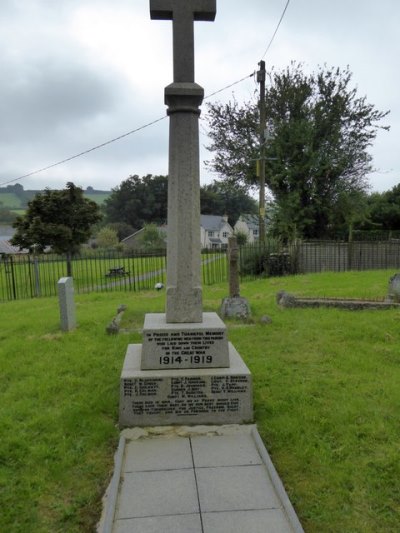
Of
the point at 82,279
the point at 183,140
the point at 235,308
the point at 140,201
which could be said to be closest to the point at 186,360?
the point at 183,140

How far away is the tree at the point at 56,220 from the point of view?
20.1 m

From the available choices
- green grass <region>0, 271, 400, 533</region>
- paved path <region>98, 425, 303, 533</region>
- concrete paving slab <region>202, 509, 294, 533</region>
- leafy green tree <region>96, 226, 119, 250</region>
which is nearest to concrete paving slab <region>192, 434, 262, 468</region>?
paved path <region>98, 425, 303, 533</region>

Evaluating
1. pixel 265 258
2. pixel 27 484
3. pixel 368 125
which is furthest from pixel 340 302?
pixel 368 125

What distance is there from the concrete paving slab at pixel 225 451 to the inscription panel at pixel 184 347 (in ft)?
2.31

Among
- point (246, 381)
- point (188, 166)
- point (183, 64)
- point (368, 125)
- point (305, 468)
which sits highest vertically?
point (368, 125)

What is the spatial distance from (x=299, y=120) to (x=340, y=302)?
691 inches

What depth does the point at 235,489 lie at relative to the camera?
119 inches

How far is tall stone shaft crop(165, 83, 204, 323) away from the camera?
13.9 feet

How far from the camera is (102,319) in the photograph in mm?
8508

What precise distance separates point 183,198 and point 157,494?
8.41ft

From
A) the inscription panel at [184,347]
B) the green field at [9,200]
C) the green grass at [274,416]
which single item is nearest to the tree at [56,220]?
the green grass at [274,416]

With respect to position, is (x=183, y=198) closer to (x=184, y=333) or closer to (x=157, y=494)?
(x=184, y=333)

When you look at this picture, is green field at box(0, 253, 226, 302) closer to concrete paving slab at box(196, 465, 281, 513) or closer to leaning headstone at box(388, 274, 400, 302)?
leaning headstone at box(388, 274, 400, 302)

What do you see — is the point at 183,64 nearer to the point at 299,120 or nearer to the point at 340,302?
the point at 340,302
